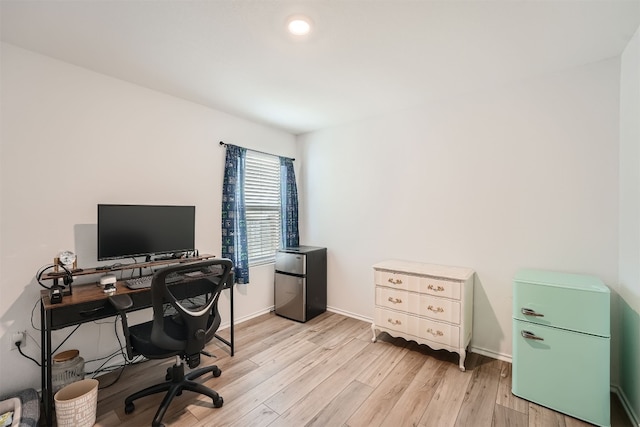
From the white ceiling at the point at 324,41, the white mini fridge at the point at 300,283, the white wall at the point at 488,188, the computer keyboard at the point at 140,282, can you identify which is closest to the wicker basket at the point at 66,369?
the computer keyboard at the point at 140,282

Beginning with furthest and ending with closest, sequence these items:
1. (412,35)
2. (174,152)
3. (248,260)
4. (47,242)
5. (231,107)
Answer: (248,260) → (231,107) → (174,152) → (47,242) → (412,35)

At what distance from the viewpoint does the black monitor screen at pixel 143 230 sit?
221 cm

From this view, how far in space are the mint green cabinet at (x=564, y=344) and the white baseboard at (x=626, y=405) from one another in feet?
0.63

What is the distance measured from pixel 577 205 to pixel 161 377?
3.74m

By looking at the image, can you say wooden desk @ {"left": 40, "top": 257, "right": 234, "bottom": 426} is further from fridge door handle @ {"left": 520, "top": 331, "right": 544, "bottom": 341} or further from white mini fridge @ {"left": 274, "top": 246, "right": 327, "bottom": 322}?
fridge door handle @ {"left": 520, "top": 331, "right": 544, "bottom": 341}

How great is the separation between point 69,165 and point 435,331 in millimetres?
3446

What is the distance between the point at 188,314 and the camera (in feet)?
5.87

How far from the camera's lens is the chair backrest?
1713 millimetres

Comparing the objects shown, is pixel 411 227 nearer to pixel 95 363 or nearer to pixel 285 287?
pixel 285 287

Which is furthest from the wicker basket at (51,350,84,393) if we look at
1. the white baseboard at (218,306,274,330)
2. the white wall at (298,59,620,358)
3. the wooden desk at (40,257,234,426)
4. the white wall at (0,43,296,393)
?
the white wall at (298,59,620,358)

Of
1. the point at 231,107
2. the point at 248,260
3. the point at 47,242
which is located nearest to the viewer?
the point at 47,242

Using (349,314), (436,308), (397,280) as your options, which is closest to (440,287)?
(436,308)

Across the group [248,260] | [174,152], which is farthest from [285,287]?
[174,152]

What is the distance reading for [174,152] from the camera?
283 cm
